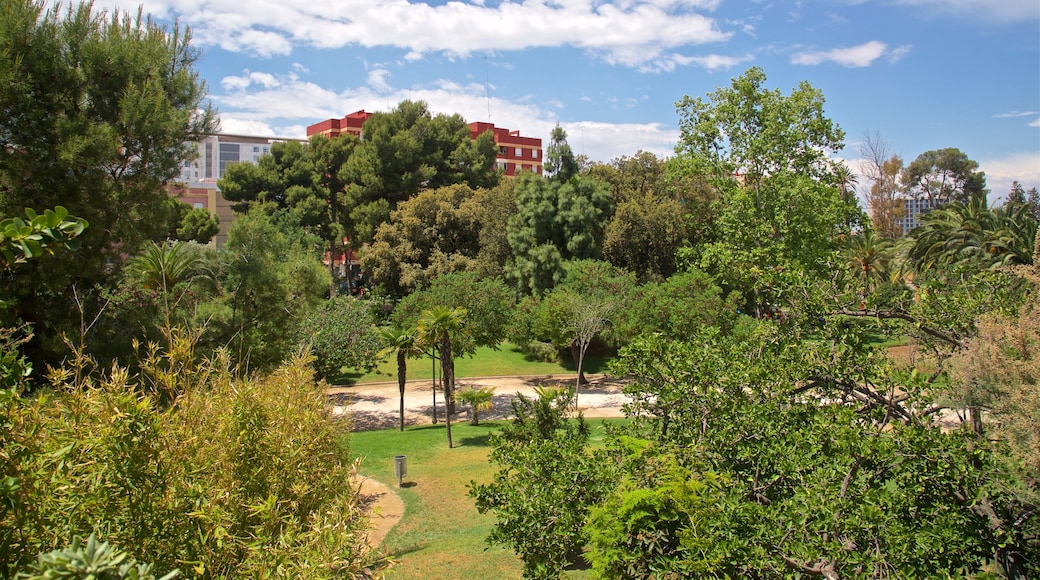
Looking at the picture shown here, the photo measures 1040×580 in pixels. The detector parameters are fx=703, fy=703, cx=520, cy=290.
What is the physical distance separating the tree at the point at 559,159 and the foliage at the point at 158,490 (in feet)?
94.8

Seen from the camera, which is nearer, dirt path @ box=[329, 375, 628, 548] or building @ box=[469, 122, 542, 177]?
dirt path @ box=[329, 375, 628, 548]

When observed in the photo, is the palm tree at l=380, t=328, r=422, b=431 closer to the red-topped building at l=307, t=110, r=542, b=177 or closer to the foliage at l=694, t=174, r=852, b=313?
the foliage at l=694, t=174, r=852, b=313

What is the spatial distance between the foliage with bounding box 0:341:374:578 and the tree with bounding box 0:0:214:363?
944 cm

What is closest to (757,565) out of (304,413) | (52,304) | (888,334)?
(304,413)

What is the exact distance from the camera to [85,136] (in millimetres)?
12789

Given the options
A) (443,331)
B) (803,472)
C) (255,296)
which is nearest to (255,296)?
(255,296)

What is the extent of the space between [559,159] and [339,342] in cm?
1551

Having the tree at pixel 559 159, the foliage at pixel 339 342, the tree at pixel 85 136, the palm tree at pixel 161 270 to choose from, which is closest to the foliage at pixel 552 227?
the tree at pixel 559 159

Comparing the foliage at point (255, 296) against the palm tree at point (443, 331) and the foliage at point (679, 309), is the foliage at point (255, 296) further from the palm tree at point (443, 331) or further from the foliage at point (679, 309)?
the foliage at point (679, 309)

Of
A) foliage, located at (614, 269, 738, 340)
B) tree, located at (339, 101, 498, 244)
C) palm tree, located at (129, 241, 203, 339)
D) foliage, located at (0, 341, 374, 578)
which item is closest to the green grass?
foliage, located at (614, 269, 738, 340)

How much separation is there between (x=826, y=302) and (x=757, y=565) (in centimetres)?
392

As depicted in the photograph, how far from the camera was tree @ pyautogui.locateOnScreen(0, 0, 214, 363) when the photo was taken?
40.6 feet

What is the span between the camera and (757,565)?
512 centimetres

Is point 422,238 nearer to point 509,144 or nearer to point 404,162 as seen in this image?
point 404,162
